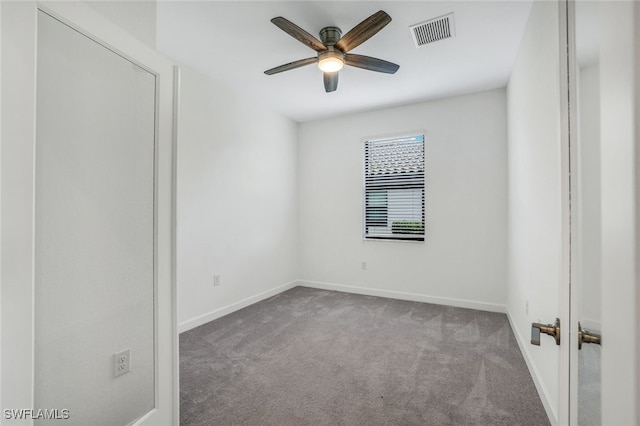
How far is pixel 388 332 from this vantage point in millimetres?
3029

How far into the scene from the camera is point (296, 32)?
6.92ft

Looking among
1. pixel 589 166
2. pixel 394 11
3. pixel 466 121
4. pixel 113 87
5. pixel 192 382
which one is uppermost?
pixel 394 11

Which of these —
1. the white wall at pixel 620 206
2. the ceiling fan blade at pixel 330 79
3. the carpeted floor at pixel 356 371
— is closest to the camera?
the white wall at pixel 620 206

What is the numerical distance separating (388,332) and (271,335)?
1150 millimetres

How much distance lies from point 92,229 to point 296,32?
1.74 m

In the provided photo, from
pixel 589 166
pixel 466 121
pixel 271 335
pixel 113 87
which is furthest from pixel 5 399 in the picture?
pixel 466 121

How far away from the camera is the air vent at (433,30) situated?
90.5 inches

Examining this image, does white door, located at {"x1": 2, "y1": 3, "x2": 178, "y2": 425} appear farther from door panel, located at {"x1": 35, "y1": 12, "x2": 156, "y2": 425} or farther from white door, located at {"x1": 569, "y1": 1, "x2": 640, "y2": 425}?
white door, located at {"x1": 569, "y1": 1, "x2": 640, "y2": 425}

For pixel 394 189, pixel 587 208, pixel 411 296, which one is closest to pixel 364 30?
pixel 587 208

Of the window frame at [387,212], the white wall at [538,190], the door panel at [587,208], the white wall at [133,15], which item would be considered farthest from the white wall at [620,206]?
the window frame at [387,212]

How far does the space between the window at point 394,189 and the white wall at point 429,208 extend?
110 mm

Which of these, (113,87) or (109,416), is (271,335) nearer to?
(109,416)

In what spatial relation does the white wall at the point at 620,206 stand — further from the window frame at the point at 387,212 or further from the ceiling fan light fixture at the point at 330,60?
the window frame at the point at 387,212

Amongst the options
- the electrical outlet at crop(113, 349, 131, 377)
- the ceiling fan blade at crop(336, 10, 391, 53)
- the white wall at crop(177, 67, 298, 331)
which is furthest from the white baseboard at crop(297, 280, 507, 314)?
the electrical outlet at crop(113, 349, 131, 377)
